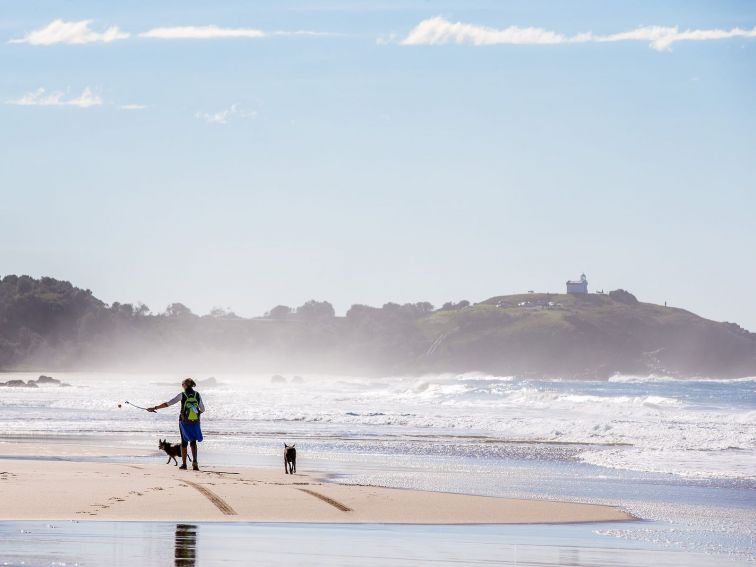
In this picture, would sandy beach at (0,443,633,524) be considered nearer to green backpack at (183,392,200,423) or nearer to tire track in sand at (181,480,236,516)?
tire track in sand at (181,480,236,516)

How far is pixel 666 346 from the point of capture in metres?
184

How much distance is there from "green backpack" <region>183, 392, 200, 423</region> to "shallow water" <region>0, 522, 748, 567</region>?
7700mm

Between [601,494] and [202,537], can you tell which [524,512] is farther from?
[202,537]

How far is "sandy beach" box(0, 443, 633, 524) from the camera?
45.8 ft

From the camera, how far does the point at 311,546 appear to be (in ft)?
38.8

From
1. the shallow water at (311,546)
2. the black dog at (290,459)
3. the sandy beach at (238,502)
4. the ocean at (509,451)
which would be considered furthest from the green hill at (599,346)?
the shallow water at (311,546)

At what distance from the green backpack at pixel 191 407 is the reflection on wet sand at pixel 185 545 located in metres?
7.94

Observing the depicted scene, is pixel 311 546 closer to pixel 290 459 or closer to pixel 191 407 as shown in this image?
pixel 290 459

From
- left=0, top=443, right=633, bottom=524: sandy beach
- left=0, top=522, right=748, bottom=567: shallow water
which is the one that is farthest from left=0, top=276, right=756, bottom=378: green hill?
left=0, top=522, right=748, bottom=567: shallow water

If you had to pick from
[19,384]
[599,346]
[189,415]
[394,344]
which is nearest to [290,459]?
[189,415]

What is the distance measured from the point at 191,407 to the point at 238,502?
6011 millimetres

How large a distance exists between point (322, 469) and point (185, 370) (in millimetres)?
135867

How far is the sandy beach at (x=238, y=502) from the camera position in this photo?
13961 millimetres

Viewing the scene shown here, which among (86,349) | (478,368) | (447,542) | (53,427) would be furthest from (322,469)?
(478,368)
